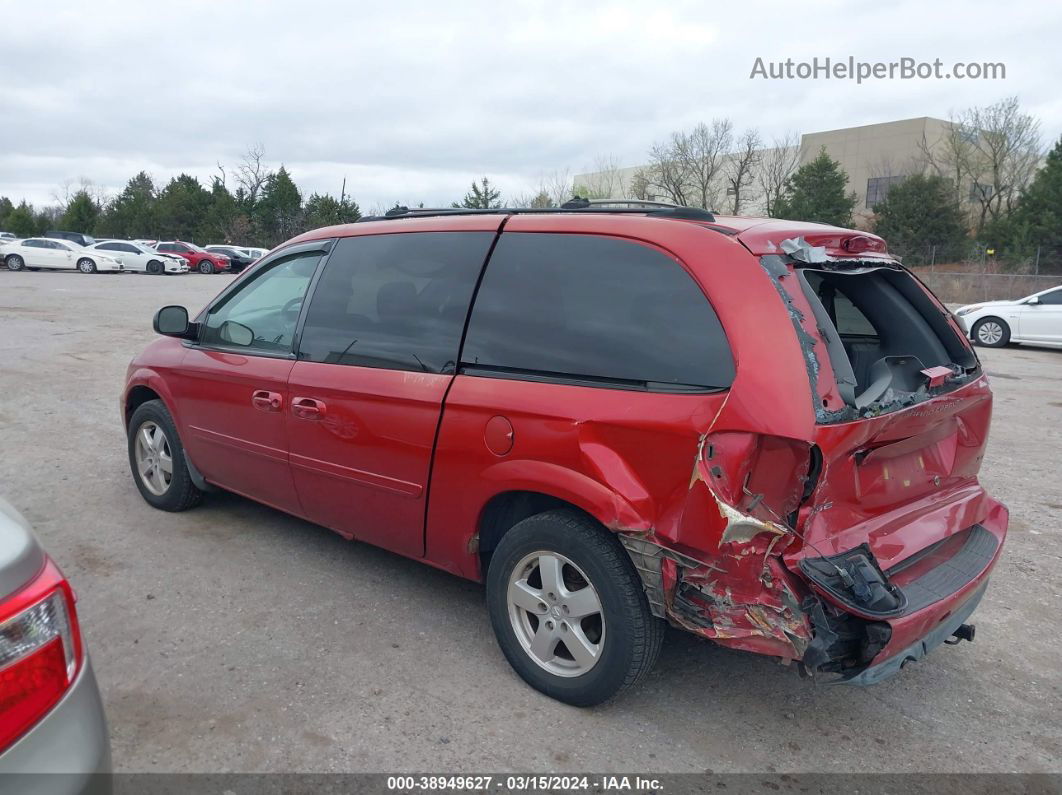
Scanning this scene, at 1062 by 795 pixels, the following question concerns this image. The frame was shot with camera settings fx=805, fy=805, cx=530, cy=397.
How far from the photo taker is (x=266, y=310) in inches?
173

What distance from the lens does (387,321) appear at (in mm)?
3703

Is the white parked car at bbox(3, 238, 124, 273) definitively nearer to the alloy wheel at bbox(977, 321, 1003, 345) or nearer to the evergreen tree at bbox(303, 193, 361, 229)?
the evergreen tree at bbox(303, 193, 361, 229)

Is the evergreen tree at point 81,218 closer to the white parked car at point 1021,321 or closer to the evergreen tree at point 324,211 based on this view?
the evergreen tree at point 324,211

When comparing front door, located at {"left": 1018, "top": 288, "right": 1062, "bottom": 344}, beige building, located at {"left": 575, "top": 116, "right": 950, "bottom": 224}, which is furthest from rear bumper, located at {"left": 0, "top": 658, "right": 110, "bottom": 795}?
beige building, located at {"left": 575, "top": 116, "right": 950, "bottom": 224}

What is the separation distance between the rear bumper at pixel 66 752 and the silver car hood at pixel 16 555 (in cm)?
28

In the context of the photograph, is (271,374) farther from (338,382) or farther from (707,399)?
(707,399)

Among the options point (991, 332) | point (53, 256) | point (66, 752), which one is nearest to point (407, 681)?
point (66, 752)

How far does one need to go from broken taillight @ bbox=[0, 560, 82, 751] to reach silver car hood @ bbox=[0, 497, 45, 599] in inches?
0.7

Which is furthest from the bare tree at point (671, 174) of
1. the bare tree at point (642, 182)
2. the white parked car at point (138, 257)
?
the white parked car at point (138, 257)

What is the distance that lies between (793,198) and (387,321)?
43.1 m

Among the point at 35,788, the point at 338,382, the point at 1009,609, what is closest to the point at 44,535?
the point at 338,382

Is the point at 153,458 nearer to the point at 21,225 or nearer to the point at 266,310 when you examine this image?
the point at 266,310

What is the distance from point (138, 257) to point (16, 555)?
3966cm

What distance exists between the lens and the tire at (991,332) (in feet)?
54.8
